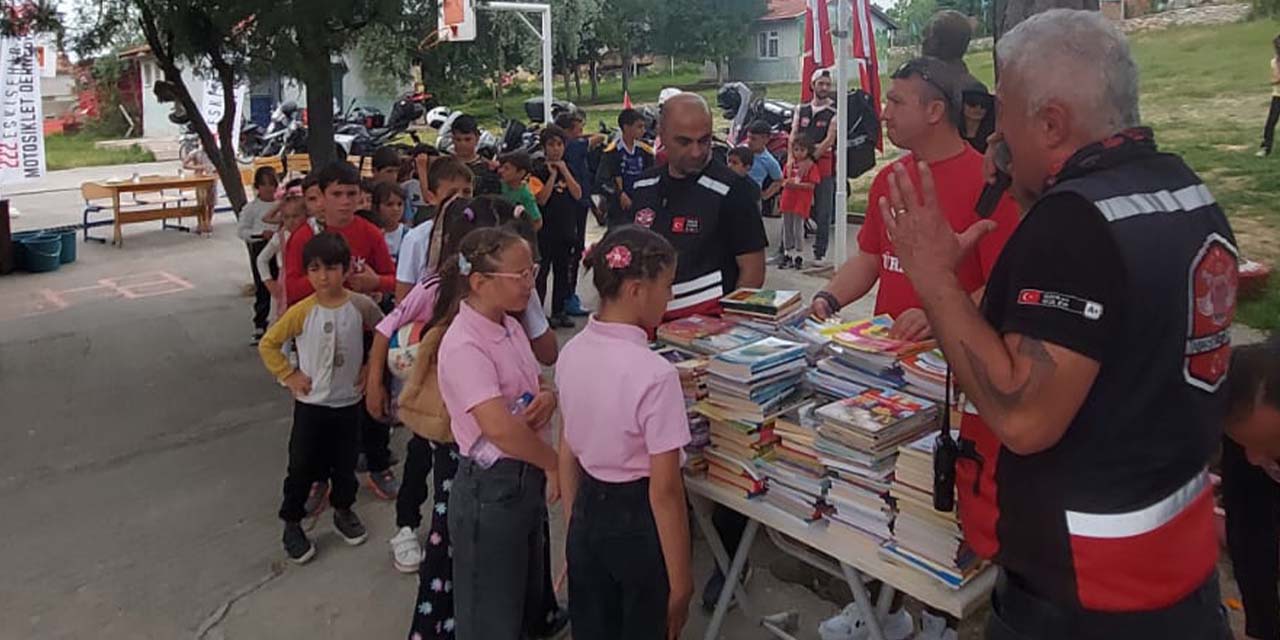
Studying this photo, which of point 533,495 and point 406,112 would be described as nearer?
point 533,495

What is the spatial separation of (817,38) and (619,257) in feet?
21.5

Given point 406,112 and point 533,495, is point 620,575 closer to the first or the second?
point 533,495

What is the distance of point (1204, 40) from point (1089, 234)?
28.6m

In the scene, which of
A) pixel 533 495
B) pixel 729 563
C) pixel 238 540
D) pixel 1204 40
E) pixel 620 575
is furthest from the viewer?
pixel 1204 40

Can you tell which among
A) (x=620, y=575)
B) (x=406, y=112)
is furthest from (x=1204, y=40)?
(x=620, y=575)

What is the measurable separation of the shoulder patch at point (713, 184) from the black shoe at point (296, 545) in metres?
2.17

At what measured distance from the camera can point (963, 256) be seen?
1588 millimetres

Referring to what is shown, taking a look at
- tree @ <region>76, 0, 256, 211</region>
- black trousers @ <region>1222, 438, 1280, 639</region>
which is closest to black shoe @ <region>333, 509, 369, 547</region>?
black trousers @ <region>1222, 438, 1280, 639</region>

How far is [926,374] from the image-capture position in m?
2.34

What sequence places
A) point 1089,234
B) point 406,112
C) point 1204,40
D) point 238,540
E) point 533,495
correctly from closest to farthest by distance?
point 1089,234 < point 533,495 < point 238,540 < point 406,112 < point 1204,40

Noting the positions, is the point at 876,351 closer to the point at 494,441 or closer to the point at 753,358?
the point at 753,358

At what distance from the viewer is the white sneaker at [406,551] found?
379 cm

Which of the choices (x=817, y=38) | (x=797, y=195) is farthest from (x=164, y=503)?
(x=797, y=195)

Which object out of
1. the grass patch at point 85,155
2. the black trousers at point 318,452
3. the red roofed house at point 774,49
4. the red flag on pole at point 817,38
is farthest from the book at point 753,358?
the red roofed house at point 774,49
